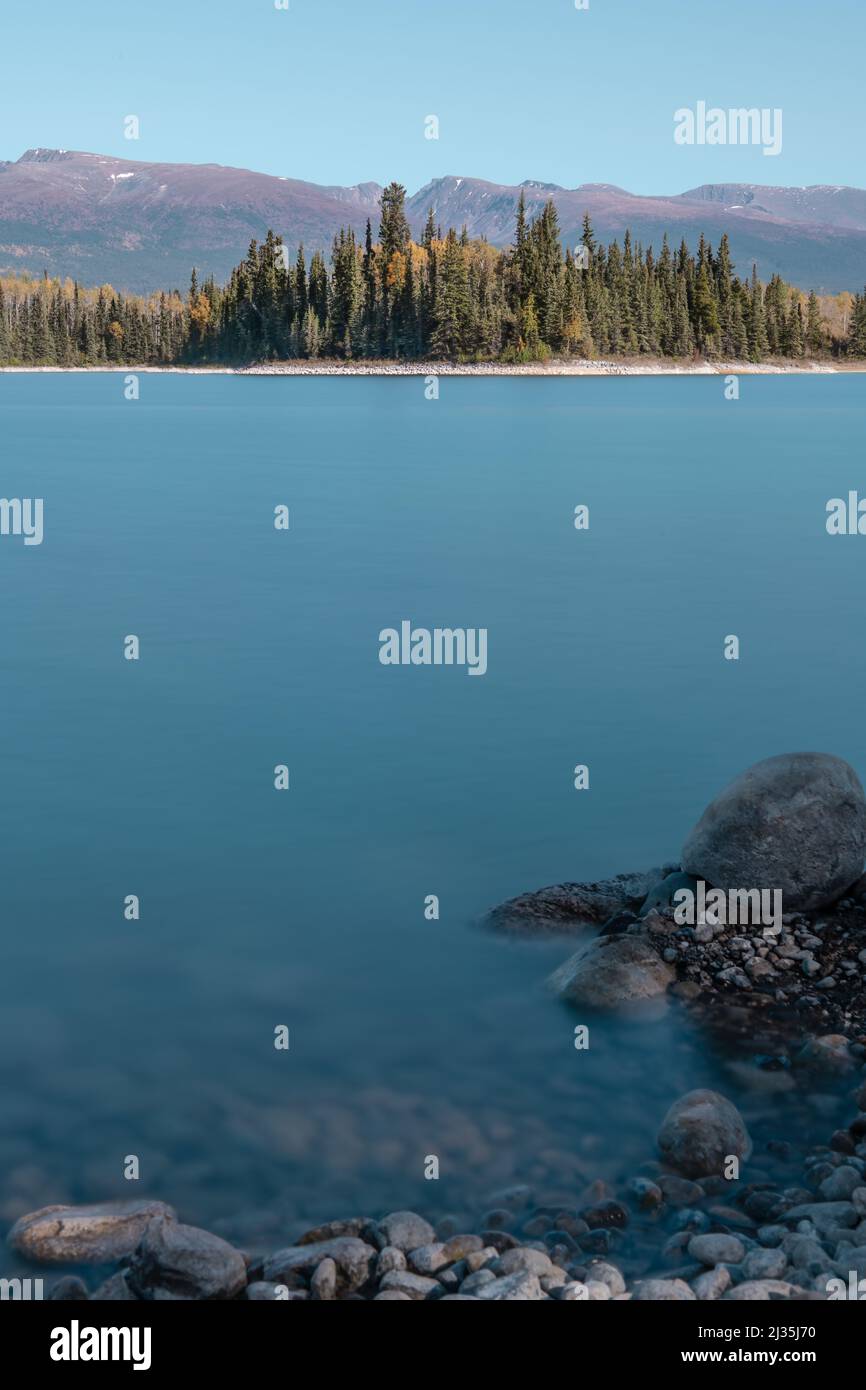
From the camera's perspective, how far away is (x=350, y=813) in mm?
18000

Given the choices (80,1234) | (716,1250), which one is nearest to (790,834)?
(716,1250)

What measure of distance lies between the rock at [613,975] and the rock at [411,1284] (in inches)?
165

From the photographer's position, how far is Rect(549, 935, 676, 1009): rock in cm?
1237

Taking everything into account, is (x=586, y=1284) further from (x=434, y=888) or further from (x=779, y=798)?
(x=434, y=888)

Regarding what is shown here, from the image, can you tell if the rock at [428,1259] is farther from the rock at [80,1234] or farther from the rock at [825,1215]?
the rock at [825,1215]

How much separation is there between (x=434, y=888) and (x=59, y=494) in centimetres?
4327

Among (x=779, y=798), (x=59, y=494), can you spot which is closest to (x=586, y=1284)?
(x=779, y=798)

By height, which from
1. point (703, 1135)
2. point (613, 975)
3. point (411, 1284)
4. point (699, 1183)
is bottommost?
point (411, 1284)

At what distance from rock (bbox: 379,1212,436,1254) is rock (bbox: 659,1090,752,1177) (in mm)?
1924

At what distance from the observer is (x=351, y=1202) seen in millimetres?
9633

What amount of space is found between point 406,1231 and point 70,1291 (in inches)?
80.5

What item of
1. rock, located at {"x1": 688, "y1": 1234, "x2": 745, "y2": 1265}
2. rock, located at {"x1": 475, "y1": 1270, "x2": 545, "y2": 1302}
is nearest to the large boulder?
rock, located at {"x1": 688, "y1": 1234, "x2": 745, "y2": 1265}

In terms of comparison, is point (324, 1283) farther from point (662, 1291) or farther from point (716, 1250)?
point (716, 1250)

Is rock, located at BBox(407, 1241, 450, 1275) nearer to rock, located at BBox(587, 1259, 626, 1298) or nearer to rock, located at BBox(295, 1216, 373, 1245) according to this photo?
rock, located at BBox(295, 1216, 373, 1245)
